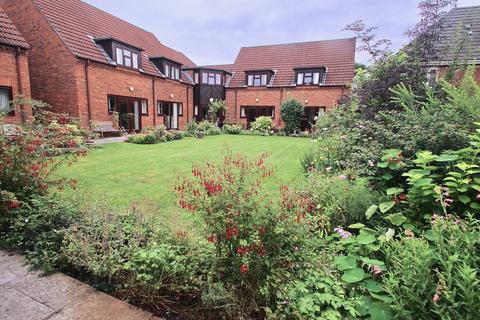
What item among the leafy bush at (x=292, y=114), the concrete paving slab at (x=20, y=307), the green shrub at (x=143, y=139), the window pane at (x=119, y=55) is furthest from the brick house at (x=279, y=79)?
the concrete paving slab at (x=20, y=307)

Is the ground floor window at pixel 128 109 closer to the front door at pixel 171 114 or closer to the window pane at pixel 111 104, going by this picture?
the window pane at pixel 111 104

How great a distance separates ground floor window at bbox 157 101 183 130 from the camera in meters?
19.4

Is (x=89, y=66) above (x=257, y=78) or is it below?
below

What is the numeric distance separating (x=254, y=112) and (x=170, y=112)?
301 inches

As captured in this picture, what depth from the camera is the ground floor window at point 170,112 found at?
764 inches

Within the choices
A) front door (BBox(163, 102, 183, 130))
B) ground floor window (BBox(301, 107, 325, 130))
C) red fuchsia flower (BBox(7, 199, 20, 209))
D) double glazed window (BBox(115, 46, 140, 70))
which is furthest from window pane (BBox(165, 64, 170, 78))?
red fuchsia flower (BBox(7, 199, 20, 209))

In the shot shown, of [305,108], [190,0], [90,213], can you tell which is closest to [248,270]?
[90,213]

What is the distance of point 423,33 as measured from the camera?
6.30 meters

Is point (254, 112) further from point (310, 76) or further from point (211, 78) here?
point (310, 76)

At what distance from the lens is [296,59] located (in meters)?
22.9

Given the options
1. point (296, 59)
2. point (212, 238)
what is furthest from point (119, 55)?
point (212, 238)

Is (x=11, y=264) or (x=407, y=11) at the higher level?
(x=407, y=11)

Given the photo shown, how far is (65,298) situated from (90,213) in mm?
1114

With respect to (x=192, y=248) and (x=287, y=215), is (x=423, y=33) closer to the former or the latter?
(x=287, y=215)
